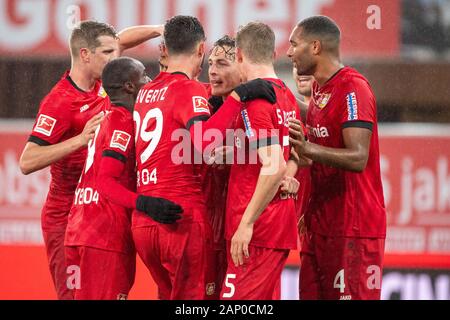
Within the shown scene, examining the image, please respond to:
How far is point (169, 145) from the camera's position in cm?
425

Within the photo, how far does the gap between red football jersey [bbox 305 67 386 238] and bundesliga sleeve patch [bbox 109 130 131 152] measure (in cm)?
106

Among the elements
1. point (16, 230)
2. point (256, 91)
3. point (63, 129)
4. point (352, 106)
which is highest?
point (256, 91)

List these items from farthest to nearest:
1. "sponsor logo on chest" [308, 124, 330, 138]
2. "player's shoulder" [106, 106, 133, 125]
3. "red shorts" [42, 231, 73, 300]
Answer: "red shorts" [42, 231, 73, 300] → "sponsor logo on chest" [308, 124, 330, 138] → "player's shoulder" [106, 106, 133, 125]

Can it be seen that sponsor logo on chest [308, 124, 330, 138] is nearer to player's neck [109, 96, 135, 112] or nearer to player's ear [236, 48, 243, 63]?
player's ear [236, 48, 243, 63]

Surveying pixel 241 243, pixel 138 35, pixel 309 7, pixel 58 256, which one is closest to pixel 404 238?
pixel 309 7

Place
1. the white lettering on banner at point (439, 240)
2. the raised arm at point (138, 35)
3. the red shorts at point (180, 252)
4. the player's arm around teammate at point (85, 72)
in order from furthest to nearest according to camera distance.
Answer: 1. the white lettering on banner at point (439, 240)
2. the raised arm at point (138, 35)
3. the player's arm around teammate at point (85, 72)
4. the red shorts at point (180, 252)

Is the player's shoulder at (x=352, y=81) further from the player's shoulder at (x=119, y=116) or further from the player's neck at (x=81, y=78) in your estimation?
the player's neck at (x=81, y=78)

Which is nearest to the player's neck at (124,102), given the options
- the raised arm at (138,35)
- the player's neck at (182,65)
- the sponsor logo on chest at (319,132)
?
the player's neck at (182,65)

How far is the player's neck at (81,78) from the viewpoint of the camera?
17.0 ft

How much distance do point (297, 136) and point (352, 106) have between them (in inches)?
14.4

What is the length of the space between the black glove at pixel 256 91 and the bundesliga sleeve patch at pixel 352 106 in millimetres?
541

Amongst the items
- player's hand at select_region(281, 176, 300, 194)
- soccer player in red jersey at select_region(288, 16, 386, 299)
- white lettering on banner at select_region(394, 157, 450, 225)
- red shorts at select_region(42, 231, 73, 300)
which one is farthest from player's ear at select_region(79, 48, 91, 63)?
white lettering on banner at select_region(394, 157, 450, 225)

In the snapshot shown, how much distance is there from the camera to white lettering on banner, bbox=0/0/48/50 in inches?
296

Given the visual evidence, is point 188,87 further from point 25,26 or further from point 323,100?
point 25,26
